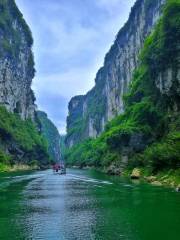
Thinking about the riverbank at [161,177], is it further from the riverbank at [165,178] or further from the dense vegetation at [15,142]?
the dense vegetation at [15,142]

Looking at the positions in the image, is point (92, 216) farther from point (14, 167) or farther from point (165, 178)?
point (14, 167)

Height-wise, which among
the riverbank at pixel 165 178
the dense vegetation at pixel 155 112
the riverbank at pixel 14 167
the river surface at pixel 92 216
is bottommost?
the river surface at pixel 92 216

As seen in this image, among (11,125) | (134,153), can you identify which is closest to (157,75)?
(134,153)

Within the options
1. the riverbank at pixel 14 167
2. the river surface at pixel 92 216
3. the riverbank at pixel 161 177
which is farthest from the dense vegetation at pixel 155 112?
the riverbank at pixel 14 167

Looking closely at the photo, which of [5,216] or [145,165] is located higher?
[145,165]

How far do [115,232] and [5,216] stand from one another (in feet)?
35.5

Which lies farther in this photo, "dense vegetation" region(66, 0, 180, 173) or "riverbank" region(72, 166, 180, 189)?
"dense vegetation" region(66, 0, 180, 173)

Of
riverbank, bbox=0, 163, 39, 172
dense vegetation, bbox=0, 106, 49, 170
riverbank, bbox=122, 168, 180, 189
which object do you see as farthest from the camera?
dense vegetation, bbox=0, 106, 49, 170

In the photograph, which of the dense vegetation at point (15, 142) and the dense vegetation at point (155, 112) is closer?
the dense vegetation at point (155, 112)

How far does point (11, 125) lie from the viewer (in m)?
179

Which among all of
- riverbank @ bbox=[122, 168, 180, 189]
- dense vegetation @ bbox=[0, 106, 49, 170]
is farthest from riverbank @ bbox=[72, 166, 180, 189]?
dense vegetation @ bbox=[0, 106, 49, 170]

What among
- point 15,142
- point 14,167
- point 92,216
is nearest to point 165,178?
point 92,216

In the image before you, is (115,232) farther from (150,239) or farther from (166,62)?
(166,62)

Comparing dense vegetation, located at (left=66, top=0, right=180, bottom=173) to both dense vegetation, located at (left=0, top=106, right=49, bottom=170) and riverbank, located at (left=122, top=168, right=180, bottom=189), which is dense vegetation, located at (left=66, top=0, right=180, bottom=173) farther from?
dense vegetation, located at (left=0, top=106, right=49, bottom=170)
